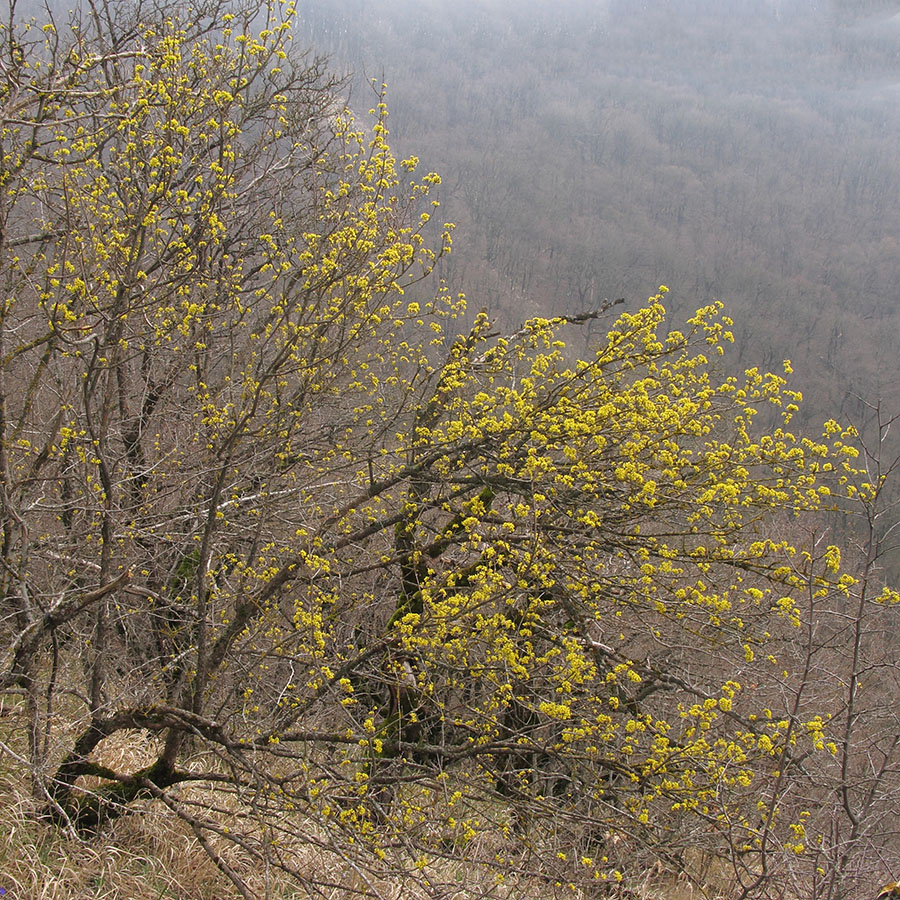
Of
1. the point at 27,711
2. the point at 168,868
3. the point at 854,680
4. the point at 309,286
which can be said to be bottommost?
the point at 168,868

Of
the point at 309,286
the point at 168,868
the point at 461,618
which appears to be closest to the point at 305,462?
the point at 309,286

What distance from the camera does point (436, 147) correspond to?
196m

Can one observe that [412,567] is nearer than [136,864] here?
No

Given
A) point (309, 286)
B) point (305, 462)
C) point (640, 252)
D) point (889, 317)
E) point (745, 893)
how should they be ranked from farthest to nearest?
1. point (640, 252)
2. point (889, 317)
3. point (305, 462)
4. point (309, 286)
5. point (745, 893)

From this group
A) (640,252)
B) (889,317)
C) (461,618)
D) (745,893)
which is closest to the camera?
(745,893)

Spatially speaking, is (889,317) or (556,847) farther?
(889,317)

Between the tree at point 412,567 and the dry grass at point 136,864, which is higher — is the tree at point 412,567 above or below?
above

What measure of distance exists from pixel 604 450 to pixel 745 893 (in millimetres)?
2280

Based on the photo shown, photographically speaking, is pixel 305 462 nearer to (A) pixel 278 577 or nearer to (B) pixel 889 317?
(A) pixel 278 577

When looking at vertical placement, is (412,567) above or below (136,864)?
above

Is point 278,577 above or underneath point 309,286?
underneath

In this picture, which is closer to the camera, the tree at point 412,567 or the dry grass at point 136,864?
the dry grass at point 136,864

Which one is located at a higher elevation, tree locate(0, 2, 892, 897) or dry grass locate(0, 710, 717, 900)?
tree locate(0, 2, 892, 897)

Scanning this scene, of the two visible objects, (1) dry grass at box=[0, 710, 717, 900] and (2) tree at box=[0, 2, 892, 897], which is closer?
(1) dry grass at box=[0, 710, 717, 900]
